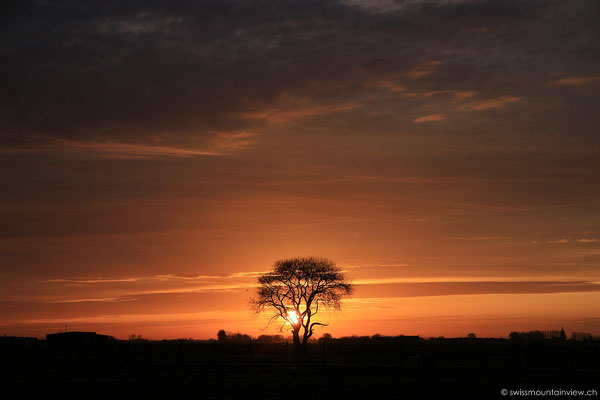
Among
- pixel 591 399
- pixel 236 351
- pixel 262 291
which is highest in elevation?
pixel 262 291

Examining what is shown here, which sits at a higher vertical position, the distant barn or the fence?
the distant barn

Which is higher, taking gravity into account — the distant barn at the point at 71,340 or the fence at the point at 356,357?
the distant barn at the point at 71,340

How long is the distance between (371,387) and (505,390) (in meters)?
6.07

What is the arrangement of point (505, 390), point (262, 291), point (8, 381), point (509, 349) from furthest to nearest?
point (262, 291)
point (509, 349)
point (8, 381)
point (505, 390)

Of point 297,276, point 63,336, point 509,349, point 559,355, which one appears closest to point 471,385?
point 559,355

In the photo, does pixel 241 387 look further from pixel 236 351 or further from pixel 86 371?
pixel 236 351

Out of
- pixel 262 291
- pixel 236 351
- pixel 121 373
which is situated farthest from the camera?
pixel 262 291

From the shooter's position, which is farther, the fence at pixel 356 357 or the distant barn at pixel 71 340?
the distant barn at pixel 71 340

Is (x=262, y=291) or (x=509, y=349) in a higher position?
(x=262, y=291)

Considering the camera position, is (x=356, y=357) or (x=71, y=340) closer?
(x=356, y=357)

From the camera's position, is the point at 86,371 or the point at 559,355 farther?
the point at 559,355

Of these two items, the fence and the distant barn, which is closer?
the fence

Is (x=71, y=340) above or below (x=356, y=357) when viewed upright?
above

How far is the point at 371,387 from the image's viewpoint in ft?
102
